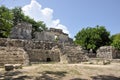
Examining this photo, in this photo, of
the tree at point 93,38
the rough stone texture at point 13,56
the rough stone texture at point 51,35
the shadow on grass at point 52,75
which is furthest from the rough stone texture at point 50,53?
the rough stone texture at point 51,35

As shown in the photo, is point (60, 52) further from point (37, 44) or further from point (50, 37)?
point (50, 37)

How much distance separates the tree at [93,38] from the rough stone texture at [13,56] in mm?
24199

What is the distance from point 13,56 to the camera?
15594 millimetres

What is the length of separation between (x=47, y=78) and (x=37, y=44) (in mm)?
11068


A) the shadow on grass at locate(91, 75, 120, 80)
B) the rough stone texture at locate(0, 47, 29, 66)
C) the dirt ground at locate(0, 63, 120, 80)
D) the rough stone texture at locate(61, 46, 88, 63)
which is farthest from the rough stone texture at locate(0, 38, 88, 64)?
the shadow on grass at locate(91, 75, 120, 80)

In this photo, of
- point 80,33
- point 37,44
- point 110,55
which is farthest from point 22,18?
point 37,44

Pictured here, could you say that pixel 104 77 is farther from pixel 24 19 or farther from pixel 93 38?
pixel 24 19

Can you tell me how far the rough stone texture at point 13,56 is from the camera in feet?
Answer: 49.0

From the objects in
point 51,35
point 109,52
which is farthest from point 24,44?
point 51,35

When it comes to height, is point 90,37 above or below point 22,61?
above

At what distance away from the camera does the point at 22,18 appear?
2034 inches

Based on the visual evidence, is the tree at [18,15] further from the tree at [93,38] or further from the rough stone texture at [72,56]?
the rough stone texture at [72,56]

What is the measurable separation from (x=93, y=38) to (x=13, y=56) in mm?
25723

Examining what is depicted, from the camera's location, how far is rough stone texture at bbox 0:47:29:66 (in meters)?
14.9
